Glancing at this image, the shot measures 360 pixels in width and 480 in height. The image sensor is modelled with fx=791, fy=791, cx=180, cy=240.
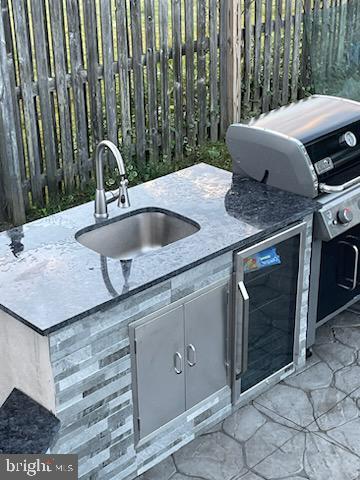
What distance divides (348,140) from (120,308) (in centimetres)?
189

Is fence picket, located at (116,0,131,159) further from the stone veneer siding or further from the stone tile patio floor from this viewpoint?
the stone veneer siding

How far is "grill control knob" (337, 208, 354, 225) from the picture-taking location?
14.5ft

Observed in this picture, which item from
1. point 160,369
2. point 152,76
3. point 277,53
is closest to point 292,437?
point 160,369

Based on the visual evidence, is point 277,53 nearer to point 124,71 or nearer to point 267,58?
point 267,58

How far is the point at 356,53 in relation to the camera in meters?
8.08

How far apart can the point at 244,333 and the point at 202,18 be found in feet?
11.9

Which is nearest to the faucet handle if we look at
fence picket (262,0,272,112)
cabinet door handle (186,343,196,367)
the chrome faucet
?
the chrome faucet

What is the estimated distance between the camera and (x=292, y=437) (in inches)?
165

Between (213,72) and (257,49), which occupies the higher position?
(257,49)

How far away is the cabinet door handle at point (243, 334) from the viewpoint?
158 inches

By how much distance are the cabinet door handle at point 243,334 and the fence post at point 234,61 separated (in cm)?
358

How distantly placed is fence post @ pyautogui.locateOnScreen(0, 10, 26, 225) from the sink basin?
1841 millimetres

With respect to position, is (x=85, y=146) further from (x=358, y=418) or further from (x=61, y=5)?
(x=358, y=418)

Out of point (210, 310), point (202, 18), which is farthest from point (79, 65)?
point (210, 310)
